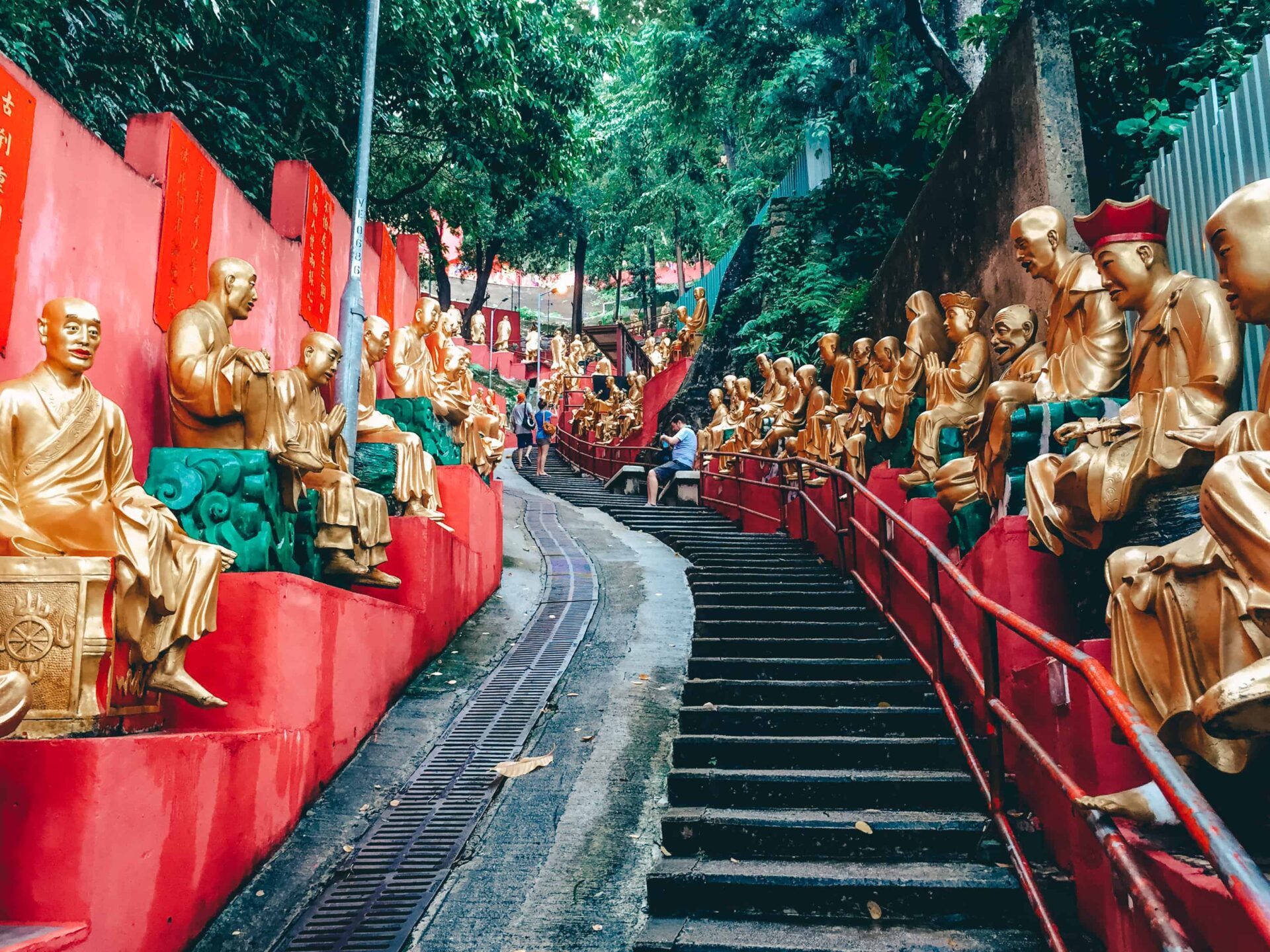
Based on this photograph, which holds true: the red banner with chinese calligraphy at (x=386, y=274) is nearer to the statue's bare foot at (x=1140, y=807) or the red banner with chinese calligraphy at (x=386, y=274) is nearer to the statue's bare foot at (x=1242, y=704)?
the statue's bare foot at (x=1140, y=807)

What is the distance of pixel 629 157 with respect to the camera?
92.8 ft

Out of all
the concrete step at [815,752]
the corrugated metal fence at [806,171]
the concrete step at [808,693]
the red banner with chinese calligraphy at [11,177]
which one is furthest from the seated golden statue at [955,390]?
the corrugated metal fence at [806,171]

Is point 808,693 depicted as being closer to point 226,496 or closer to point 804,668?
point 804,668

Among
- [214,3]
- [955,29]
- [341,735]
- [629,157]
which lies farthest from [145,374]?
[629,157]

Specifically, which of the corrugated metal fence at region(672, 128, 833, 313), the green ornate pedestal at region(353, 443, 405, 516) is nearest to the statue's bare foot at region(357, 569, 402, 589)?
the green ornate pedestal at region(353, 443, 405, 516)

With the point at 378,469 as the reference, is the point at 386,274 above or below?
above

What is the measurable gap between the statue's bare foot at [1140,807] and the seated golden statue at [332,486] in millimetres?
4215

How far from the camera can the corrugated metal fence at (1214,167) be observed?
517cm

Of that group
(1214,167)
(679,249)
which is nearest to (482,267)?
(679,249)

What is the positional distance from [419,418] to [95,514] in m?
4.95

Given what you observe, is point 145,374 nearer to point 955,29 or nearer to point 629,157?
point 955,29

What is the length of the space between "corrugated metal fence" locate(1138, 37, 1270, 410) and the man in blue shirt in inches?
333

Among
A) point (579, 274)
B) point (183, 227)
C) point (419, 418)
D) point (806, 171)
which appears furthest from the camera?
point (579, 274)

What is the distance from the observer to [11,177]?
13.5 feet
